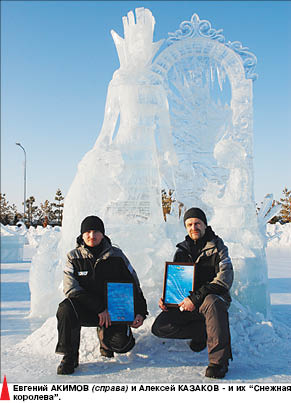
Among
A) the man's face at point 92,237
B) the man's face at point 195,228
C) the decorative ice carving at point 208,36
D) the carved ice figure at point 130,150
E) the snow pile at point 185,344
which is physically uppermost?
the decorative ice carving at point 208,36

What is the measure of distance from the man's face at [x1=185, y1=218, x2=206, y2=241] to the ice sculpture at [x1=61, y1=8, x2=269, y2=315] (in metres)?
1.01

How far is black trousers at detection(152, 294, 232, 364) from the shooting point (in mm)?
2550

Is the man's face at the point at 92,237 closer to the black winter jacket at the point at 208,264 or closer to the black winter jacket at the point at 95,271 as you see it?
the black winter jacket at the point at 95,271

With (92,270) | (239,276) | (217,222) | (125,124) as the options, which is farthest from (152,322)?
(125,124)

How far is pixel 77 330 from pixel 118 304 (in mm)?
339

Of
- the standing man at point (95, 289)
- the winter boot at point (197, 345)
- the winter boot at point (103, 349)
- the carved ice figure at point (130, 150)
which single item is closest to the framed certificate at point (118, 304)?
the standing man at point (95, 289)

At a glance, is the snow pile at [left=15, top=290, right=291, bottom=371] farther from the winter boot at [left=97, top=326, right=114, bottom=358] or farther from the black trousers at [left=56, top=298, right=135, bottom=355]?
the black trousers at [left=56, top=298, right=135, bottom=355]

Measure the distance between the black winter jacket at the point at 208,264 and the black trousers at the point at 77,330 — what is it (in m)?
0.58

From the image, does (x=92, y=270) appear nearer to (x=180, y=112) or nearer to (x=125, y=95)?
(x=125, y=95)

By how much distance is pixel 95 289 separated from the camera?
2.80 meters

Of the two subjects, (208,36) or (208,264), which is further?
(208,36)

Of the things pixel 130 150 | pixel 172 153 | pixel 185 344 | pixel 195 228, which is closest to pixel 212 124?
pixel 172 153

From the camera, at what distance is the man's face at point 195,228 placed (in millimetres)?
2924

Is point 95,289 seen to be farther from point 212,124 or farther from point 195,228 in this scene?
point 212,124
